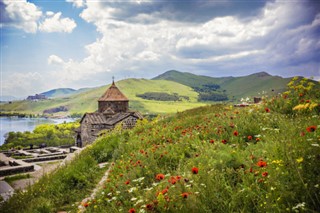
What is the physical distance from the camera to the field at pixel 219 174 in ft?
12.4

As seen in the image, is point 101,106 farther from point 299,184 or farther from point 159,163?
point 299,184

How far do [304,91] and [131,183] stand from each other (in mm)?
6903

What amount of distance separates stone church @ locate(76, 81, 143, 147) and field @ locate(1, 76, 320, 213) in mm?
27891

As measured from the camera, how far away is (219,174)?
486 cm

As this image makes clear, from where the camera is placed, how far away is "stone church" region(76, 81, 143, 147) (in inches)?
1540

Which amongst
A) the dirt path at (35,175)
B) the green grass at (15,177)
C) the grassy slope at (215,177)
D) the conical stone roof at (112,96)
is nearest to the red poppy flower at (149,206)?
the grassy slope at (215,177)

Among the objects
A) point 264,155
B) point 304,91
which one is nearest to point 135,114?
point 304,91

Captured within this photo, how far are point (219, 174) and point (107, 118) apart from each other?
37.5 metres

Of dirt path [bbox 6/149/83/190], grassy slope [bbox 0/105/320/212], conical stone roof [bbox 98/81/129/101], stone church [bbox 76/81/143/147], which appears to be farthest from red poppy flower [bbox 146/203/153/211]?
conical stone roof [bbox 98/81/129/101]

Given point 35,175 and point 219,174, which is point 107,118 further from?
point 219,174

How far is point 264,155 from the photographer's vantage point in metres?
5.13

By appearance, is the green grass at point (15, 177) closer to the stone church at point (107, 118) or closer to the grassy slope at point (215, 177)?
the stone church at point (107, 118)

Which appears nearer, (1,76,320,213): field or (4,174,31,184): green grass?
(1,76,320,213): field

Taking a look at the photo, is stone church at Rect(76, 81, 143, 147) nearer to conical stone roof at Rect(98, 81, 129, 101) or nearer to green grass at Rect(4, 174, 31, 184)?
→ conical stone roof at Rect(98, 81, 129, 101)
